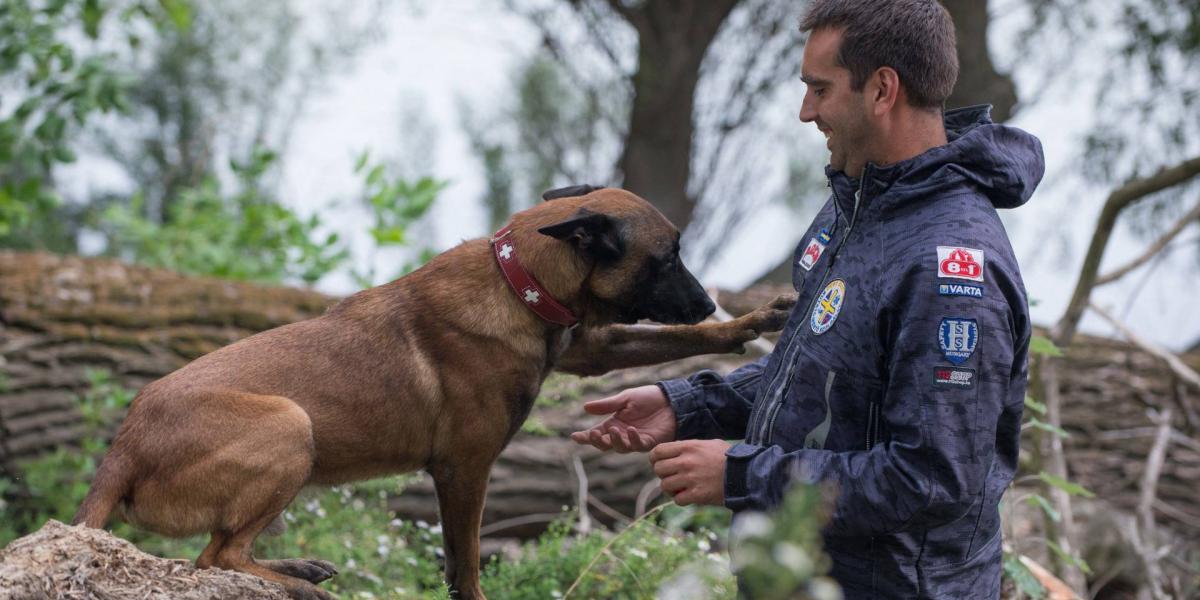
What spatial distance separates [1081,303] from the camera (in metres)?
5.14

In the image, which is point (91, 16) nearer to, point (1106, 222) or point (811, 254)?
point (811, 254)

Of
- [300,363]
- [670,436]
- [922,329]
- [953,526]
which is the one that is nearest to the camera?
[922,329]

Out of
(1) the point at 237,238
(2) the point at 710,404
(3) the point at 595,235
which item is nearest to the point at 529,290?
(3) the point at 595,235

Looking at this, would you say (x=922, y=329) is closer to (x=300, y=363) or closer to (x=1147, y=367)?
(x=300, y=363)

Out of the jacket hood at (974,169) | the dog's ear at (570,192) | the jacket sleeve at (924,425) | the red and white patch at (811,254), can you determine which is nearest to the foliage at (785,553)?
the jacket sleeve at (924,425)

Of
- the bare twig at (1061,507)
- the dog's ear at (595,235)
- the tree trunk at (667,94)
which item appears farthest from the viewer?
the tree trunk at (667,94)

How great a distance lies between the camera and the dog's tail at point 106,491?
3154mm

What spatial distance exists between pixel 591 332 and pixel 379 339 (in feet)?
2.27

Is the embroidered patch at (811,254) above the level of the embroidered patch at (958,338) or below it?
above

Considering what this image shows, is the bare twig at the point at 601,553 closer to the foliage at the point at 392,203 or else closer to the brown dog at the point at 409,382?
the brown dog at the point at 409,382

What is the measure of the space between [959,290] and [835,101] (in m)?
0.57

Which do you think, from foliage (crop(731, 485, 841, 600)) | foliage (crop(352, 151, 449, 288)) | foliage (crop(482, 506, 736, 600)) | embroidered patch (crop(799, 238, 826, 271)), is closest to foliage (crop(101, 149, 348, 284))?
foliage (crop(352, 151, 449, 288))

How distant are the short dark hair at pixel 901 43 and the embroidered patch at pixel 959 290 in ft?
1.66

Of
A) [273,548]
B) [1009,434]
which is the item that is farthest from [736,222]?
[1009,434]
